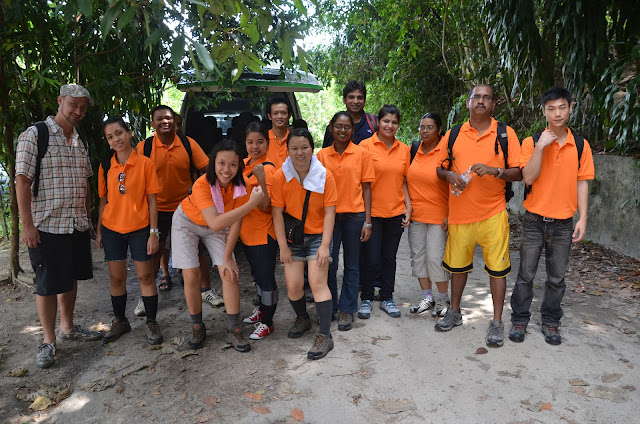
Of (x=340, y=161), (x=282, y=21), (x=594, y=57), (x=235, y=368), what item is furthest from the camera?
(x=594, y=57)

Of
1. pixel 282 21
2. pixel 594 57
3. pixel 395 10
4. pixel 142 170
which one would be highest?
pixel 395 10

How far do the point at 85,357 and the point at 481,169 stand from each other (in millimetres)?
3233

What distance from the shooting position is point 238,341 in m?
3.77

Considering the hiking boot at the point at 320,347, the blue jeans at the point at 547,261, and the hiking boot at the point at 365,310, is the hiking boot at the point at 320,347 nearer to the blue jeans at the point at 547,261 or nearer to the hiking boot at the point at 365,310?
the hiking boot at the point at 365,310

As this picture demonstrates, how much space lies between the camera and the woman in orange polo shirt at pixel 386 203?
429 centimetres

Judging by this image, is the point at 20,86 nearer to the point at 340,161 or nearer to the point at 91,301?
the point at 91,301

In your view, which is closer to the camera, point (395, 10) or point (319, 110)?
point (395, 10)

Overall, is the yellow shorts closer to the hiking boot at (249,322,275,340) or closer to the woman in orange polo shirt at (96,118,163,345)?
the hiking boot at (249,322,275,340)

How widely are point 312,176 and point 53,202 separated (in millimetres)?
1915

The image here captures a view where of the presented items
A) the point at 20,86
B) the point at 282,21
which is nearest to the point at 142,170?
the point at 20,86

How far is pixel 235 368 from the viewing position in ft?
11.5

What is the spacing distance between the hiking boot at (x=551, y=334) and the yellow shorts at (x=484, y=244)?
1.71 ft

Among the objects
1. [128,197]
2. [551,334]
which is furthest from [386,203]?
[128,197]

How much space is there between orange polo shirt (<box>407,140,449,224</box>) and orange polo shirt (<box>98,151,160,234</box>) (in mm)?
2210
